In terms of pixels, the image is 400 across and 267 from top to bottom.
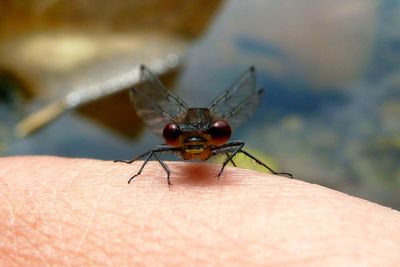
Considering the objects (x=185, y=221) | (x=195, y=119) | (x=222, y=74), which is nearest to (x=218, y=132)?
(x=195, y=119)

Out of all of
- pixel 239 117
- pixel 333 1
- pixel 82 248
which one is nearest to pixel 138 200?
pixel 82 248

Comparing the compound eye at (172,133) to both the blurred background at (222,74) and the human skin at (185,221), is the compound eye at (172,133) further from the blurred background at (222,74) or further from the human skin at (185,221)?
the blurred background at (222,74)

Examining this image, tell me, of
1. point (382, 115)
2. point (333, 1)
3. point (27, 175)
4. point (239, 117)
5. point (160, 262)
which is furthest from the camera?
point (333, 1)

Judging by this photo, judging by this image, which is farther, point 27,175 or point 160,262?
point 27,175

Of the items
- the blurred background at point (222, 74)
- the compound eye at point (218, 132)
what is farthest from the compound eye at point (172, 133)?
the blurred background at point (222, 74)

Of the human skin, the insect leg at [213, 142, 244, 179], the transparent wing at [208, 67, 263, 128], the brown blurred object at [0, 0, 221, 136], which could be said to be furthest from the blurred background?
the human skin

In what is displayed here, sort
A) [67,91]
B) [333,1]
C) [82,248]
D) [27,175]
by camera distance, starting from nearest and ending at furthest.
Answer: [82,248] → [27,175] → [67,91] → [333,1]

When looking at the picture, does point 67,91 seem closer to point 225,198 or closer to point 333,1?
point 333,1
